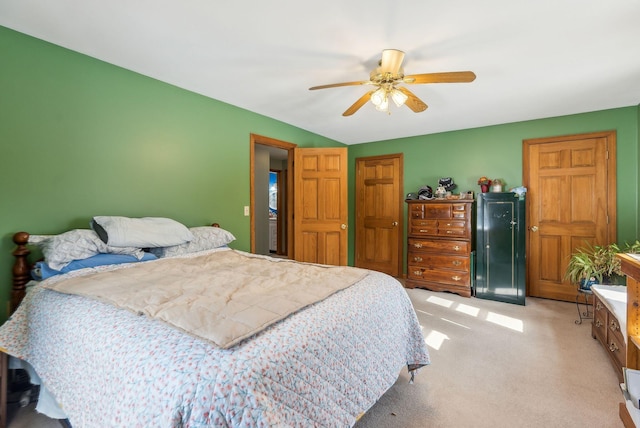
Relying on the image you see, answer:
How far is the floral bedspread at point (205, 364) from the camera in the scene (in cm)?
80

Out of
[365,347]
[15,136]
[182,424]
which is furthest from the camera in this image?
[15,136]

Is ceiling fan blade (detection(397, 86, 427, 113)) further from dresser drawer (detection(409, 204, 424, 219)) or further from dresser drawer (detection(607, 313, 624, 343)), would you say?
dresser drawer (detection(607, 313, 624, 343))

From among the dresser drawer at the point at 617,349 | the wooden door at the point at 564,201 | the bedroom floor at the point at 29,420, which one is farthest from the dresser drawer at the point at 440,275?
the bedroom floor at the point at 29,420

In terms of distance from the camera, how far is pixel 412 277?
13.7 ft

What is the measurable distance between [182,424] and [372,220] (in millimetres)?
4500

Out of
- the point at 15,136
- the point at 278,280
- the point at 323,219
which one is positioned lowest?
the point at 278,280

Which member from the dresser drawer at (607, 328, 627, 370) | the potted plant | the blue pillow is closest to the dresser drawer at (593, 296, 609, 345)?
the dresser drawer at (607, 328, 627, 370)

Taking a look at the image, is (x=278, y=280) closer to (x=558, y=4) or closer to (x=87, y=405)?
(x=87, y=405)

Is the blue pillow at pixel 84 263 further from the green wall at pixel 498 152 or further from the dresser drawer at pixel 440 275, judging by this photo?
the green wall at pixel 498 152

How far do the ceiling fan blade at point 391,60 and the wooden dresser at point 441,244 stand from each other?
2283 millimetres

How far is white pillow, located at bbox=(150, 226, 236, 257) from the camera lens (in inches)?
91.8

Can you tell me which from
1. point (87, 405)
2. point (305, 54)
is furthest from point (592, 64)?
point (87, 405)

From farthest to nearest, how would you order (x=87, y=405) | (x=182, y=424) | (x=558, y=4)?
(x=558, y=4)
(x=87, y=405)
(x=182, y=424)

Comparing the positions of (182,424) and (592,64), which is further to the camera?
(592,64)
